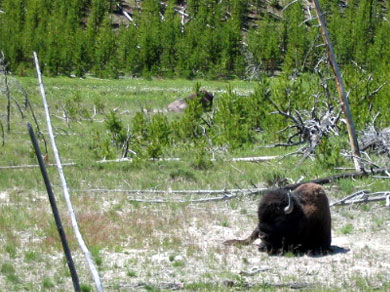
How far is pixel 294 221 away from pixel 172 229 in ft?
7.71

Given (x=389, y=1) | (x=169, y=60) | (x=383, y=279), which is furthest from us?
(x=389, y=1)

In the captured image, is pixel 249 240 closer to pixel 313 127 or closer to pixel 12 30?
pixel 313 127

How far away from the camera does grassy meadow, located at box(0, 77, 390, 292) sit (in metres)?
9.16

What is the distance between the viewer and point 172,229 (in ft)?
38.4

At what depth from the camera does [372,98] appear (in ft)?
66.9

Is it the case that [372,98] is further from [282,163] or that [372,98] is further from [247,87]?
[247,87]

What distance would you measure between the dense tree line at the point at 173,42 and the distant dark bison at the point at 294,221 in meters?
37.4

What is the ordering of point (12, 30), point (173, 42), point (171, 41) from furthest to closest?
point (173, 42) → point (171, 41) → point (12, 30)

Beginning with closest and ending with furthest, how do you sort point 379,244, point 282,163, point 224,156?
point 379,244
point 282,163
point 224,156

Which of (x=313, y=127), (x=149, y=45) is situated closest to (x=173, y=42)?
(x=149, y=45)

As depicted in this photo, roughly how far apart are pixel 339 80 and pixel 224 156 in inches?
177

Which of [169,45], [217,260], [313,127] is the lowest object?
[217,260]

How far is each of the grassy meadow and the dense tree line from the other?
101 ft

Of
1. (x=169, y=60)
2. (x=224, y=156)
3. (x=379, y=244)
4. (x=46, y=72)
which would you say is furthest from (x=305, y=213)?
(x=169, y=60)
